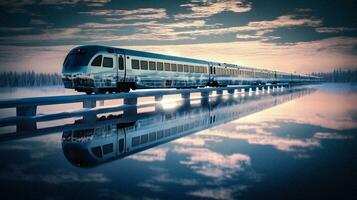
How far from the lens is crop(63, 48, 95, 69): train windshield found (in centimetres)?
2094

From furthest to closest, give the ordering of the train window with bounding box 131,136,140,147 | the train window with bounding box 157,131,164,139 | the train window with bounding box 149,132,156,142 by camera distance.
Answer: the train window with bounding box 157,131,164,139, the train window with bounding box 149,132,156,142, the train window with bounding box 131,136,140,147

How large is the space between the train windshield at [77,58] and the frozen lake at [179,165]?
10.6 meters

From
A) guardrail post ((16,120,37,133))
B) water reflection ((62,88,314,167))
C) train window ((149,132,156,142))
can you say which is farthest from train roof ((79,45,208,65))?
train window ((149,132,156,142))

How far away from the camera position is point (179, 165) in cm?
655

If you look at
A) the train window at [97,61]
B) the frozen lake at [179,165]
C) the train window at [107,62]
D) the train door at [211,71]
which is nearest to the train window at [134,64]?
the train window at [107,62]

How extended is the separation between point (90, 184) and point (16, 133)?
22.4 feet

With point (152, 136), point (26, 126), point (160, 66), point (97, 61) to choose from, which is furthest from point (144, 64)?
point (152, 136)

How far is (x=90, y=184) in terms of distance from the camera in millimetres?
5219

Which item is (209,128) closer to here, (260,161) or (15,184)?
(260,161)

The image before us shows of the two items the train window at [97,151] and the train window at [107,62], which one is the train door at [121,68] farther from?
the train window at [97,151]

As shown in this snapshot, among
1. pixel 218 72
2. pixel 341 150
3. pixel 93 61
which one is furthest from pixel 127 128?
pixel 218 72

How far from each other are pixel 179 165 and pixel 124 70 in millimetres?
17619

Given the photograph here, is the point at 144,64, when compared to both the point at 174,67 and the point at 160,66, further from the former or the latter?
the point at 174,67

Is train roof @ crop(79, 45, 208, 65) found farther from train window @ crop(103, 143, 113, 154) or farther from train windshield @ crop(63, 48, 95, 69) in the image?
train window @ crop(103, 143, 113, 154)
